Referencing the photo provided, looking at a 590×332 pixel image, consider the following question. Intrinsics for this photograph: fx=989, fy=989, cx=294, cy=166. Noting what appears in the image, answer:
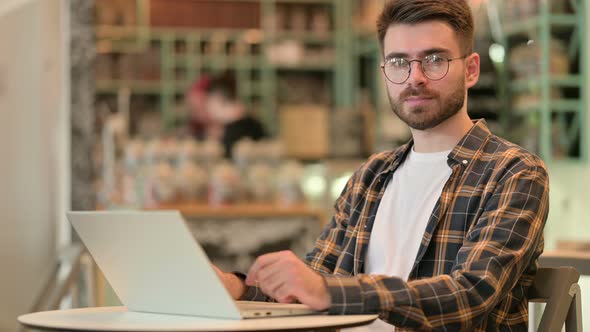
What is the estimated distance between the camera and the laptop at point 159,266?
140cm

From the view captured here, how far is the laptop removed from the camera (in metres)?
1.40

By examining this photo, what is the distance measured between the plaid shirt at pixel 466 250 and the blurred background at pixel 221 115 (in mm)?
637

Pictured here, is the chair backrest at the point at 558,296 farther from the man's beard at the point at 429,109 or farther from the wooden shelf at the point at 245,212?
the wooden shelf at the point at 245,212

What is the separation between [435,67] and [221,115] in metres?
5.58

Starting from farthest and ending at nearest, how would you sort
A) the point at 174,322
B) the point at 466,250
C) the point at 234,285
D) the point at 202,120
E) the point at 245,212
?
the point at 202,120
the point at 245,212
the point at 234,285
the point at 466,250
the point at 174,322

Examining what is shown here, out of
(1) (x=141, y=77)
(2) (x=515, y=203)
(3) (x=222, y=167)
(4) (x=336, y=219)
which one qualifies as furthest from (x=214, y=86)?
(2) (x=515, y=203)

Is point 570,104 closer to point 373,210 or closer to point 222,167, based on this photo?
point 222,167

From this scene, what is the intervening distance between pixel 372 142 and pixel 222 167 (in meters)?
2.60

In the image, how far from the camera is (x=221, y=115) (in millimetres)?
7379

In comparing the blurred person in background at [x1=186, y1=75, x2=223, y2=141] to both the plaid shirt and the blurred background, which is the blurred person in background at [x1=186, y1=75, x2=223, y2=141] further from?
the plaid shirt

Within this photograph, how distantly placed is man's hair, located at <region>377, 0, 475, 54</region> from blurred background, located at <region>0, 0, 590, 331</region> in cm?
73

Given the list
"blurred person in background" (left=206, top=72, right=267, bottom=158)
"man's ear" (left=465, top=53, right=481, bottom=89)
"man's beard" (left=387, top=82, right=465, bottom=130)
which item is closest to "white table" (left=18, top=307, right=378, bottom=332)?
"man's beard" (left=387, top=82, right=465, bottom=130)

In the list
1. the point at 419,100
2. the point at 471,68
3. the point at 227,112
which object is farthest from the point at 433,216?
the point at 227,112

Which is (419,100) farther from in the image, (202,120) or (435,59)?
(202,120)
